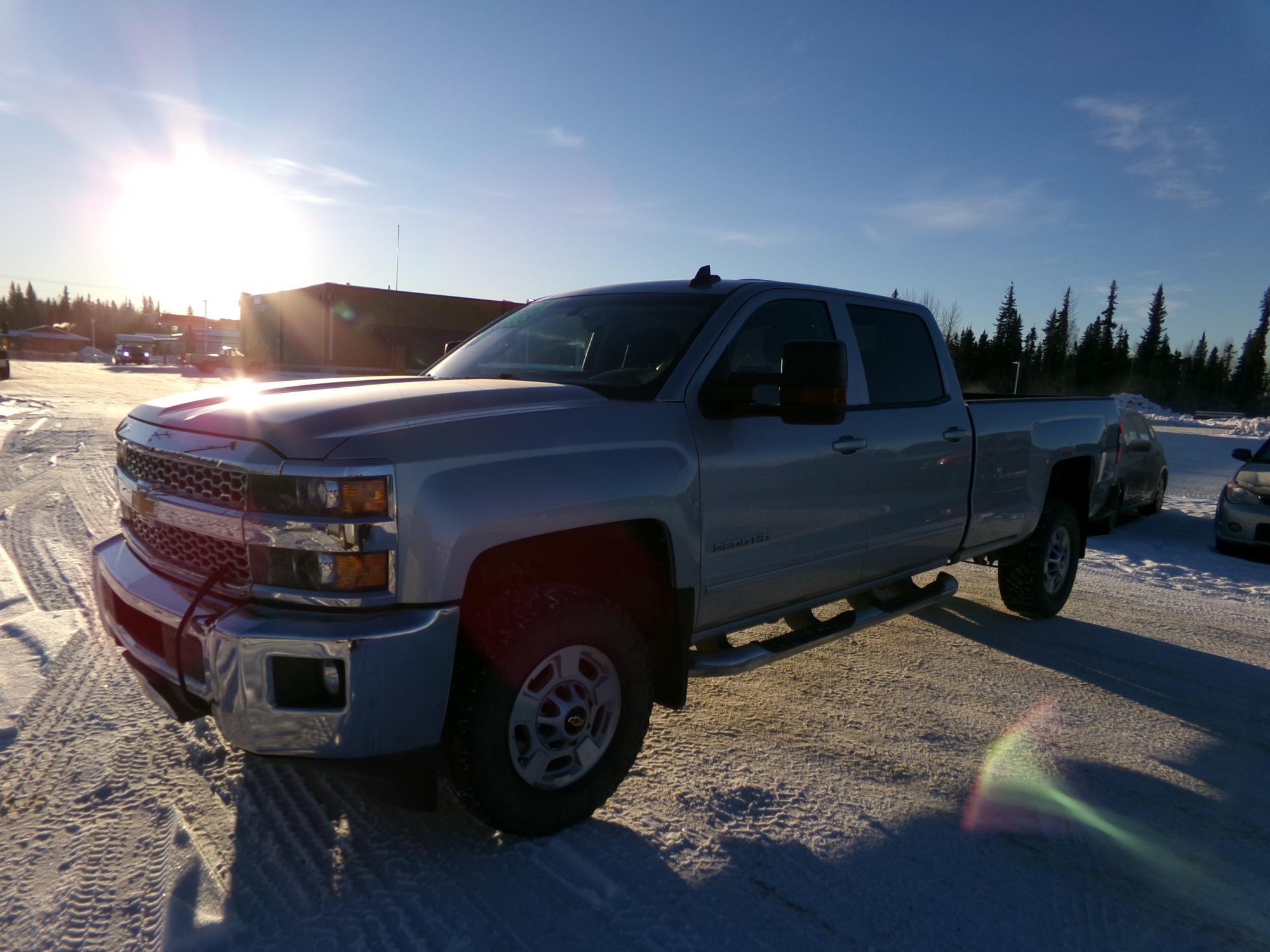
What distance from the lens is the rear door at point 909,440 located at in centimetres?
421

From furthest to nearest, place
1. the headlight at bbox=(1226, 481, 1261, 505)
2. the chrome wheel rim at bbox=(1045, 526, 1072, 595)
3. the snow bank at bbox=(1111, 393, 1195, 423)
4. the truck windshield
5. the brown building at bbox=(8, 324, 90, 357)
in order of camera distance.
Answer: the brown building at bbox=(8, 324, 90, 357), the snow bank at bbox=(1111, 393, 1195, 423), the headlight at bbox=(1226, 481, 1261, 505), the chrome wheel rim at bbox=(1045, 526, 1072, 595), the truck windshield

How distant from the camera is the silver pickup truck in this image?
2432mm

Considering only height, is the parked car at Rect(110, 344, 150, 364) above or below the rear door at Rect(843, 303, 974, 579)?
below

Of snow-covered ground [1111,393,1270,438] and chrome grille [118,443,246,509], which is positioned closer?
chrome grille [118,443,246,509]

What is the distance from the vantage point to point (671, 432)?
10.4 feet

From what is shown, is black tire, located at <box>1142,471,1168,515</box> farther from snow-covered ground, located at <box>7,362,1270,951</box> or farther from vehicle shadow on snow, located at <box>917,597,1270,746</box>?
snow-covered ground, located at <box>7,362,1270,951</box>

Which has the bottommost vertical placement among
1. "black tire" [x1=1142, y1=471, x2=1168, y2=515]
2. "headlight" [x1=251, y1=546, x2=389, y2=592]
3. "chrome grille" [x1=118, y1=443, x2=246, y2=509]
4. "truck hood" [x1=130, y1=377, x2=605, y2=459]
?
"black tire" [x1=1142, y1=471, x2=1168, y2=515]

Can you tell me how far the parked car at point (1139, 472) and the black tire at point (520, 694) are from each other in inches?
304

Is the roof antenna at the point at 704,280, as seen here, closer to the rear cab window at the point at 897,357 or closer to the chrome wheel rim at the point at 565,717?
the rear cab window at the point at 897,357

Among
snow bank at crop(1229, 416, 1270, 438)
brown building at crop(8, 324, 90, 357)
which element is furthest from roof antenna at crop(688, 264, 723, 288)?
brown building at crop(8, 324, 90, 357)

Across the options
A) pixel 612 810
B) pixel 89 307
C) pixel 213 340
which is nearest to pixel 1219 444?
pixel 612 810

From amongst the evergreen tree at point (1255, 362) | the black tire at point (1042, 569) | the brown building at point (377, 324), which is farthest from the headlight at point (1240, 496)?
the evergreen tree at point (1255, 362)

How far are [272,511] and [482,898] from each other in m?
1.30

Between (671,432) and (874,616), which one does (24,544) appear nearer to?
(671,432)
